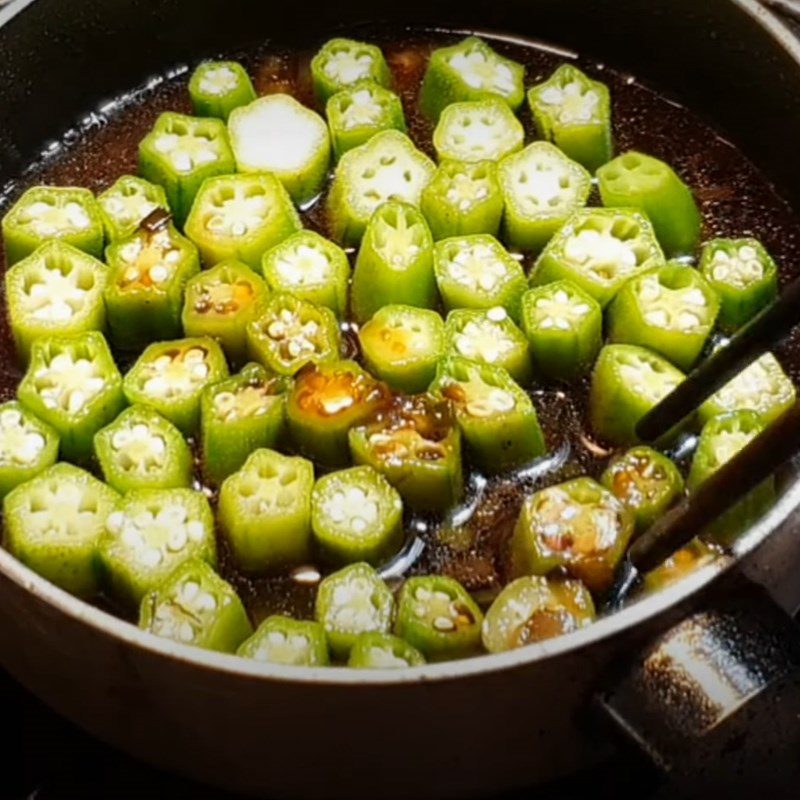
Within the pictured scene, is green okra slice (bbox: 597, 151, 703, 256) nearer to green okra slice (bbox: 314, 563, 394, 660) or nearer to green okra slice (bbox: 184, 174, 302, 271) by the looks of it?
green okra slice (bbox: 184, 174, 302, 271)

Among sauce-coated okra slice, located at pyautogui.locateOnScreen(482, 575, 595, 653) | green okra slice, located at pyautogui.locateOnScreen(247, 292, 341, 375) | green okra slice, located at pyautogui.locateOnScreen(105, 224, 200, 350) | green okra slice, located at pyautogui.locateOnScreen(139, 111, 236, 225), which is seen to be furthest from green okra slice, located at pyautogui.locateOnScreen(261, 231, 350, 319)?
sauce-coated okra slice, located at pyautogui.locateOnScreen(482, 575, 595, 653)

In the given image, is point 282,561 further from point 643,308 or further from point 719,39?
point 719,39

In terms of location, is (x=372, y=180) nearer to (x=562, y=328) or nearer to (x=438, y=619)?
(x=562, y=328)

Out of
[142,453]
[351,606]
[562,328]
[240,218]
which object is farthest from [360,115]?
[351,606]

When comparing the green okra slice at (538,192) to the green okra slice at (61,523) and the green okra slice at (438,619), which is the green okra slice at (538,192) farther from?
the green okra slice at (61,523)

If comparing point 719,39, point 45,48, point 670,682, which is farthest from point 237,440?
point 719,39

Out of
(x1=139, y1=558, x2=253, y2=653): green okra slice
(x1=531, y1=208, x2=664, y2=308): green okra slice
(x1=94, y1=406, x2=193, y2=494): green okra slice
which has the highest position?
(x1=531, y1=208, x2=664, y2=308): green okra slice

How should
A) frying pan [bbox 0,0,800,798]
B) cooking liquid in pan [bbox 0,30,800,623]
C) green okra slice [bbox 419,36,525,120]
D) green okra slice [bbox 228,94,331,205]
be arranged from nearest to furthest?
frying pan [bbox 0,0,800,798] < cooking liquid in pan [bbox 0,30,800,623] < green okra slice [bbox 228,94,331,205] < green okra slice [bbox 419,36,525,120]

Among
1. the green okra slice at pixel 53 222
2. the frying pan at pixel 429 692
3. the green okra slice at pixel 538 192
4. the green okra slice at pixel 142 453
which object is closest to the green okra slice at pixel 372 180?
the green okra slice at pixel 538 192
